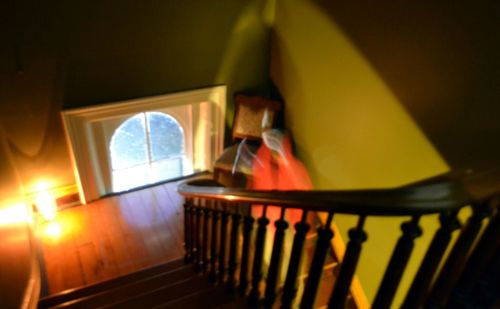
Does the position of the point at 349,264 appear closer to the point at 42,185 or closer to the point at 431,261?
the point at 431,261

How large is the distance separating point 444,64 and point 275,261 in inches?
54.8

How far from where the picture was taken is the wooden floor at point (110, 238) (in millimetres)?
3467

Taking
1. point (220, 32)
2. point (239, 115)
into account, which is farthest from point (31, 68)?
point (239, 115)

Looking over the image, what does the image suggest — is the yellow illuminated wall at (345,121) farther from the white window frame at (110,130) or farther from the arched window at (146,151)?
the arched window at (146,151)

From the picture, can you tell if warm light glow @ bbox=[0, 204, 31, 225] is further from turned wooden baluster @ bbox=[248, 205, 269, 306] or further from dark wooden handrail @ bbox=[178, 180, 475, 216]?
dark wooden handrail @ bbox=[178, 180, 475, 216]

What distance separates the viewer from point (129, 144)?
4172 mm

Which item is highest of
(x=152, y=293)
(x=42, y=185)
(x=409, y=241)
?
(x=409, y=241)

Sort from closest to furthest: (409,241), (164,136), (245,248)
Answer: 1. (409,241)
2. (245,248)
3. (164,136)

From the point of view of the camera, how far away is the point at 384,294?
3.39 feet

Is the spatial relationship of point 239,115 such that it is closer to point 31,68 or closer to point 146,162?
point 146,162

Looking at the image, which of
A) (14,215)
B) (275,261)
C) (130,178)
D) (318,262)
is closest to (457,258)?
(318,262)

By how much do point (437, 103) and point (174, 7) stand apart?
218 cm

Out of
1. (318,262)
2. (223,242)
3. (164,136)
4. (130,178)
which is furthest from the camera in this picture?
(130,178)

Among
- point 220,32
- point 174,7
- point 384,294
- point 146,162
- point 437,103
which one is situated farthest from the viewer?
point 146,162
